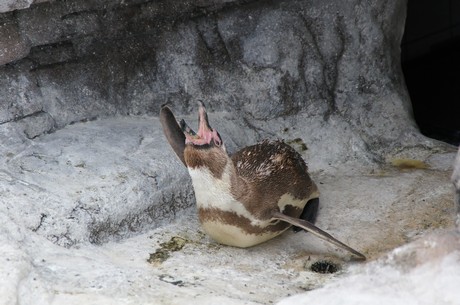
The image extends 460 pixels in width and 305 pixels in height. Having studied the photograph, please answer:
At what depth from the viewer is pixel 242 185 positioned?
3688mm

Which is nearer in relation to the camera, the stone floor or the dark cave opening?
the stone floor

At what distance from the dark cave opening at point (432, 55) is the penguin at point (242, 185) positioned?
7.48 feet

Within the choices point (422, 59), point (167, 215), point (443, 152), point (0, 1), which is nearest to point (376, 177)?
point (443, 152)

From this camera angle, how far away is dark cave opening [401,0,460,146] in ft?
20.4

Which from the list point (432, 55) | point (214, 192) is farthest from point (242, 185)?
point (432, 55)

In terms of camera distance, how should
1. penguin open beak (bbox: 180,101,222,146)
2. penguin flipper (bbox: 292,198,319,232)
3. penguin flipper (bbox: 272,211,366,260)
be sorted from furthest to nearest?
penguin flipper (bbox: 292,198,319,232) → penguin flipper (bbox: 272,211,366,260) → penguin open beak (bbox: 180,101,222,146)

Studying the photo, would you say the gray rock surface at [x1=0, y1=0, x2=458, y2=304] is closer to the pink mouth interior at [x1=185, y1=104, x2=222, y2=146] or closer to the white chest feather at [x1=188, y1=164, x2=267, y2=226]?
the white chest feather at [x1=188, y1=164, x2=267, y2=226]

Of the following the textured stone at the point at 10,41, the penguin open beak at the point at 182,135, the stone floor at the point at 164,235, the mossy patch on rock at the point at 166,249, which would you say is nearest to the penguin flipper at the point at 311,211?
the stone floor at the point at 164,235

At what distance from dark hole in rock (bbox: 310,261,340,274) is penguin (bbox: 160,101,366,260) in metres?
0.10

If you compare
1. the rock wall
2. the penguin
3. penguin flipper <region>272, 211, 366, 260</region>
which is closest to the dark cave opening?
the rock wall

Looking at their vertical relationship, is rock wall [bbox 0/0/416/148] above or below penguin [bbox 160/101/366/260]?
above

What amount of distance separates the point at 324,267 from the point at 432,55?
356 cm

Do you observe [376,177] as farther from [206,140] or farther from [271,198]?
[206,140]

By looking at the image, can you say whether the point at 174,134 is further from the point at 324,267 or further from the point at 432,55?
the point at 432,55
